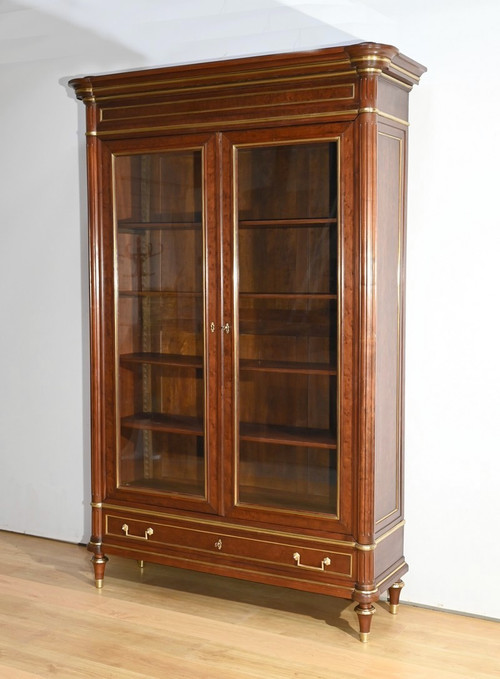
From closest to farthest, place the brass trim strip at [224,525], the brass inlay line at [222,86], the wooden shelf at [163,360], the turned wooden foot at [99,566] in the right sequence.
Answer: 1. the brass inlay line at [222,86]
2. the brass trim strip at [224,525]
3. the wooden shelf at [163,360]
4. the turned wooden foot at [99,566]

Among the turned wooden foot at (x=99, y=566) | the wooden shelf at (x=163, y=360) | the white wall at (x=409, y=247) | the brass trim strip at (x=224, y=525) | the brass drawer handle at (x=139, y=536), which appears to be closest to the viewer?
the brass trim strip at (x=224, y=525)

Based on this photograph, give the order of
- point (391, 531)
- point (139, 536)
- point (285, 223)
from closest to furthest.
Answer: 1. point (285, 223)
2. point (391, 531)
3. point (139, 536)

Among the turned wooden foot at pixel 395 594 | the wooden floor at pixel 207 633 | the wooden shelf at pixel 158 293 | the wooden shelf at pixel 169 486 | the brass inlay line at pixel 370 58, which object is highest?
the brass inlay line at pixel 370 58

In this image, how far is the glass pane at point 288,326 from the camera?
286 centimetres

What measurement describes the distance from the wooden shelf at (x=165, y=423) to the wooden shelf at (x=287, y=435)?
7.6 inches

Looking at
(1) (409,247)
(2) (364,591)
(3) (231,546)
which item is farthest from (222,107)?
(2) (364,591)

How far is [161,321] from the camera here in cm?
319

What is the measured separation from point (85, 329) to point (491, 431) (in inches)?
72.2

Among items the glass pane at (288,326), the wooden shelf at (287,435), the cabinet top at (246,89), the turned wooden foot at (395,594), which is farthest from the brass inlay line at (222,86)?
the turned wooden foot at (395,594)

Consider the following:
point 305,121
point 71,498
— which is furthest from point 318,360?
point 71,498

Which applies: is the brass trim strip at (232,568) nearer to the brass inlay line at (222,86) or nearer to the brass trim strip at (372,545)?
the brass trim strip at (372,545)

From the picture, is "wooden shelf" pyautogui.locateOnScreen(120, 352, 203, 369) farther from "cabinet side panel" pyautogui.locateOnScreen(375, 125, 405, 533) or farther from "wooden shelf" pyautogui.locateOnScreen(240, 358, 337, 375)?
"cabinet side panel" pyautogui.locateOnScreen(375, 125, 405, 533)

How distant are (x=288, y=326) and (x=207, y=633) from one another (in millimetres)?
1082

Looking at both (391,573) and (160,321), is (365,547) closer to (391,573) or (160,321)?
(391,573)
